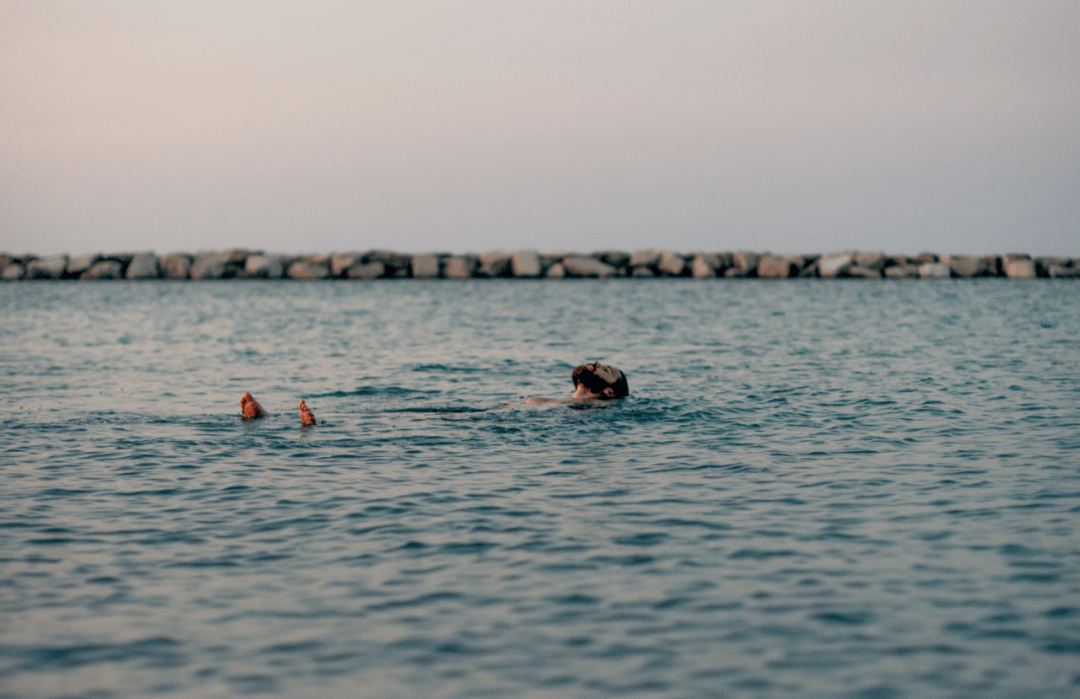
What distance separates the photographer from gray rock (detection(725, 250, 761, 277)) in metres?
89.4

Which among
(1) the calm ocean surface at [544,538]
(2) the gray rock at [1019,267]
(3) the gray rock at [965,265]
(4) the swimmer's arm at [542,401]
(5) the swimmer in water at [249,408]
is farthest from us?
(3) the gray rock at [965,265]

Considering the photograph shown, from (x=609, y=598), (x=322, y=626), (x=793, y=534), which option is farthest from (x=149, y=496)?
(x=793, y=534)

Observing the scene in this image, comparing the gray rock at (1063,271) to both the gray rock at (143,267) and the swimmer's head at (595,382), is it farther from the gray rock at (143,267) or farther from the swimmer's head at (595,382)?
the swimmer's head at (595,382)

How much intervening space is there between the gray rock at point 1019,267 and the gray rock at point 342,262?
191 ft

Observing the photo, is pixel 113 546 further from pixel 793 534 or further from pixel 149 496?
pixel 793 534

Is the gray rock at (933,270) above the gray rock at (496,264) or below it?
A: below

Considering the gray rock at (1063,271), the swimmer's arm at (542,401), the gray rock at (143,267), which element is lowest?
the swimmer's arm at (542,401)

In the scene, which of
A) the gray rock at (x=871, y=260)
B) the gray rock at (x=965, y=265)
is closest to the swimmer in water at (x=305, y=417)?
the gray rock at (x=871, y=260)

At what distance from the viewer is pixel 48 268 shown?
90.2 metres

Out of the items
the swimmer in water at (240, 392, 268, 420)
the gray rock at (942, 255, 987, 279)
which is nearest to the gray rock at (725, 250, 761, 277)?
the gray rock at (942, 255, 987, 279)

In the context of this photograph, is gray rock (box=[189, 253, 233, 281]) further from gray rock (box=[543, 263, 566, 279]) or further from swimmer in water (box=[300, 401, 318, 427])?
swimmer in water (box=[300, 401, 318, 427])

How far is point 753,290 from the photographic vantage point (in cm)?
7450

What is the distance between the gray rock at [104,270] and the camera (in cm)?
8962

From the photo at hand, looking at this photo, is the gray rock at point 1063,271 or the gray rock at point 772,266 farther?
the gray rock at point 1063,271
